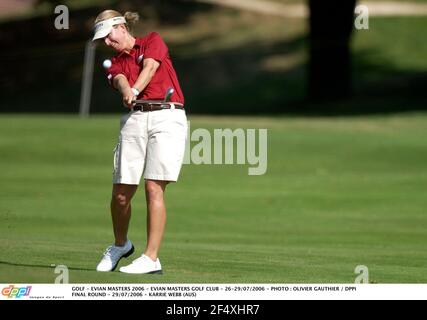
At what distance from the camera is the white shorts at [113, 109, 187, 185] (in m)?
10.5

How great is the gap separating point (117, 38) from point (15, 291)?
7.39ft

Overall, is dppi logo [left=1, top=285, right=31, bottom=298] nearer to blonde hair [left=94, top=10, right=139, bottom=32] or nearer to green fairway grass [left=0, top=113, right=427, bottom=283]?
green fairway grass [left=0, top=113, right=427, bottom=283]

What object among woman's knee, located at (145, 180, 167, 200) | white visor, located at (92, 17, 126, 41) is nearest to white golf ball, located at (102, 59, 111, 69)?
white visor, located at (92, 17, 126, 41)

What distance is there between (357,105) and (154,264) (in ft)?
78.6

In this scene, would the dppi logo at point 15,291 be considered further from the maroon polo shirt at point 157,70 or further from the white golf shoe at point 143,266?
the maroon polo shirt at point 157,70

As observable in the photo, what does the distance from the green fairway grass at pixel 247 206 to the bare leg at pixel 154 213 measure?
31 centimetres

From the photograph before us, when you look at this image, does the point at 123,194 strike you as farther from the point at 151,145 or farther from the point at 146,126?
the point at 146,126

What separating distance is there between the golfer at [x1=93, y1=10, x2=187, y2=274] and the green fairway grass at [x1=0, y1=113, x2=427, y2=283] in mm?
556

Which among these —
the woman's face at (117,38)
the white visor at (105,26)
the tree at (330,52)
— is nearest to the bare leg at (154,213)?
the woman's face at (117,38)

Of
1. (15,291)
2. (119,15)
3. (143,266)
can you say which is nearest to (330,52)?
(119,15)

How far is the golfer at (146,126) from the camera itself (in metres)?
10.5

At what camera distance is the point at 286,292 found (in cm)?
1000

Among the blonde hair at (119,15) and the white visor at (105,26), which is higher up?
the blonde hair at (119,15)

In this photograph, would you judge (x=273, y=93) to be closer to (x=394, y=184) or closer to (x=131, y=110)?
(x=394, y=184)
